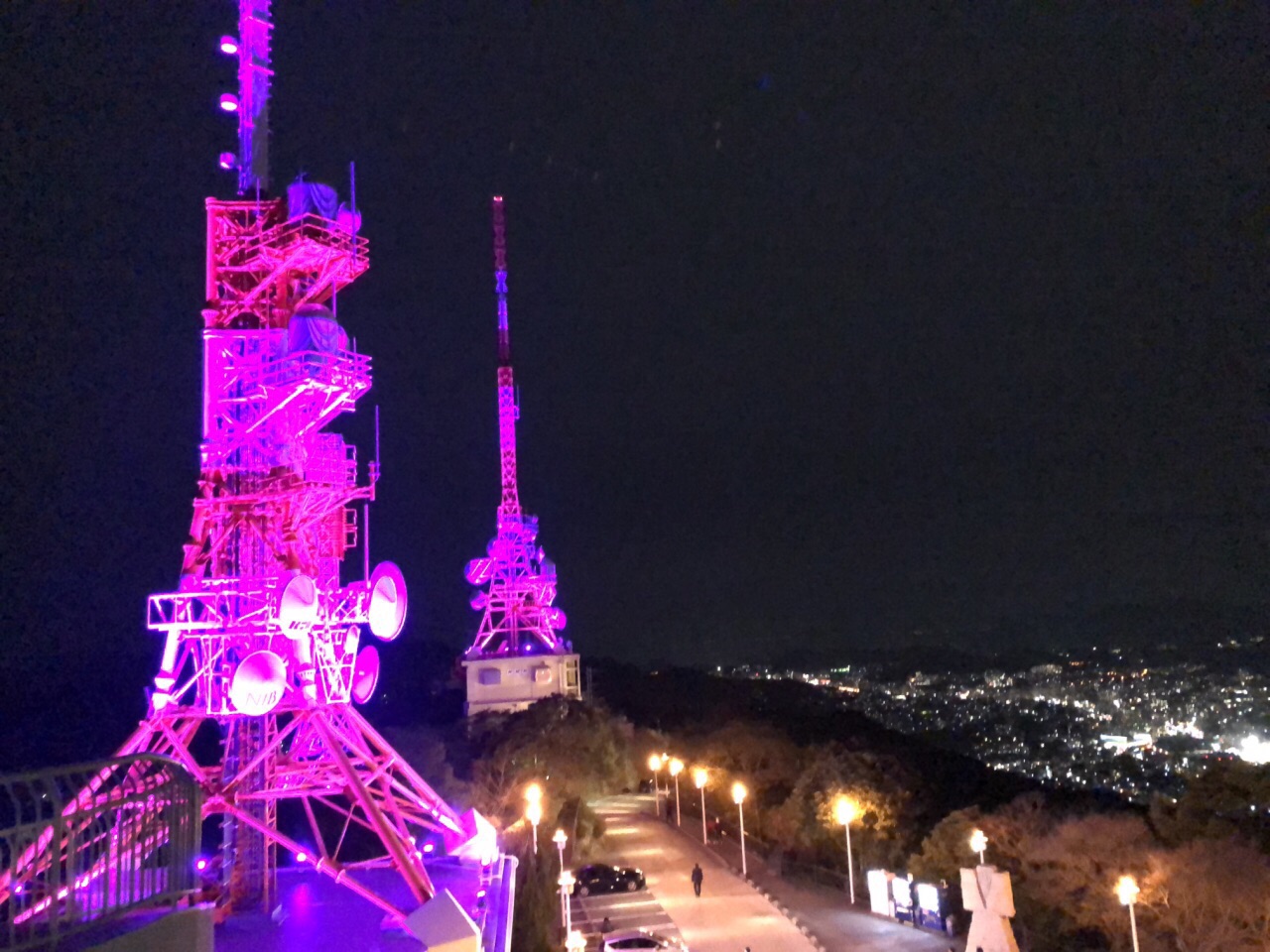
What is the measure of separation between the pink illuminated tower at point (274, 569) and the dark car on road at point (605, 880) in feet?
17.0

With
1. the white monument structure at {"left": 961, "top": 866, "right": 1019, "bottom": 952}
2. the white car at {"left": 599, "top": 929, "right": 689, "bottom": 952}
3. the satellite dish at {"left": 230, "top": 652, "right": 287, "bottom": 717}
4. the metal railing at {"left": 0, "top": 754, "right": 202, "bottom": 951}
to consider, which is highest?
the satellite dish at {"left": 230, "top": 652, "right": 287, "bottom": 717}

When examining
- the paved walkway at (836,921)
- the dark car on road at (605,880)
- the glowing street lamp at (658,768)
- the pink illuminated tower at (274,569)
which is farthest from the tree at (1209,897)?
the glowing street lamp at (658,768)

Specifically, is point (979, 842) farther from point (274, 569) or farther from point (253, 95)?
point (253, 95)

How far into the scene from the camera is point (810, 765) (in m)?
22.2

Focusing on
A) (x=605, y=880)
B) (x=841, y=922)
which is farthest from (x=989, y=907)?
(x=605, y=880)

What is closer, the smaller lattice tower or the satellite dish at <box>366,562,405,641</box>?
the satellite dish at <box>366,562,405,641</box>

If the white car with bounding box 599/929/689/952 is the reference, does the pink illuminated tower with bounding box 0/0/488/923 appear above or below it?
above

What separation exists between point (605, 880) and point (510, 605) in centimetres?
2796

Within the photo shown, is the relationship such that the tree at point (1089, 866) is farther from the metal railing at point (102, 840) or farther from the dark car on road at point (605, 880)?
the metal railing at point (102, 840)

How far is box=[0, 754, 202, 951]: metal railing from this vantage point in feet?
12.8

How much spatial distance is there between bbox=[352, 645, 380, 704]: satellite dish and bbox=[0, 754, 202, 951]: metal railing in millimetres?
8206

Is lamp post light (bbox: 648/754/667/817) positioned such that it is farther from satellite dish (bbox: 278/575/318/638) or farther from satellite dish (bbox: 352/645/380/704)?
satellite dish (bbox: 278/575/318/638)

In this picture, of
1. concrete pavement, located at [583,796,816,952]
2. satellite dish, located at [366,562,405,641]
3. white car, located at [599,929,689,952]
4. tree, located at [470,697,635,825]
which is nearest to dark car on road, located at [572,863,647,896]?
concrete pavement, located at [583,796,816,952]

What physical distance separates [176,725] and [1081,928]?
14.3 metres
